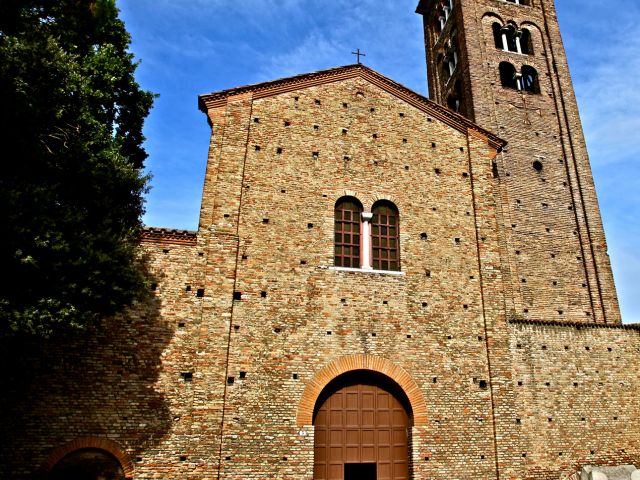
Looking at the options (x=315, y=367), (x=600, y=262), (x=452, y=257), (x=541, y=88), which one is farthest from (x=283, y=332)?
(x=541, y=88)

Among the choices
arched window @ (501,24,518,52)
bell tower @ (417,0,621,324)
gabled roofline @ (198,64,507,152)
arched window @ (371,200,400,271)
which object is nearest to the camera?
arched window @ (371,200,400,271)

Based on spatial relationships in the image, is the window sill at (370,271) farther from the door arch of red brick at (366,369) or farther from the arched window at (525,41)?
the arched window at (525,41)

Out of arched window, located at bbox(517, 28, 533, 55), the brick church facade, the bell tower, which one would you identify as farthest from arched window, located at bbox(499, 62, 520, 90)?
the brick church facade

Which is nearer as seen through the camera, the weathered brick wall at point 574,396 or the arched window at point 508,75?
the weathered brick wall at point 574,396

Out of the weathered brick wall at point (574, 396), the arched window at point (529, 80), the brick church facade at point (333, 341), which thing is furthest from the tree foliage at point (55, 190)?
the arched window at point (529, 80)

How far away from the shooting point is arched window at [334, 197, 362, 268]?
11281 mm

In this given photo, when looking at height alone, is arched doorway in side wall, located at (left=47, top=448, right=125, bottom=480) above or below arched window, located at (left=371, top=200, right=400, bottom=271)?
below

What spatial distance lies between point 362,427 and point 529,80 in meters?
16.6

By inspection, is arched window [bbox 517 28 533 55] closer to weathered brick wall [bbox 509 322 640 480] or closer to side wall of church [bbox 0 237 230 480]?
weathered brick wall [bbox 509 322 640 480]

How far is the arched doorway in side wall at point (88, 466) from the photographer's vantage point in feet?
28.7

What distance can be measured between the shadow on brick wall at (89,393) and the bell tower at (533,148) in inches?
381

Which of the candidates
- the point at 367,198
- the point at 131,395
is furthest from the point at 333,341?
the point at 131,395

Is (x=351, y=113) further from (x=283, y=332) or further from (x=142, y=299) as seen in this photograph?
(x=142, y=299)

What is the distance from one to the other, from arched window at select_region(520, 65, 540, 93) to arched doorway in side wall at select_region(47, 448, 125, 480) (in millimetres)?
19116
